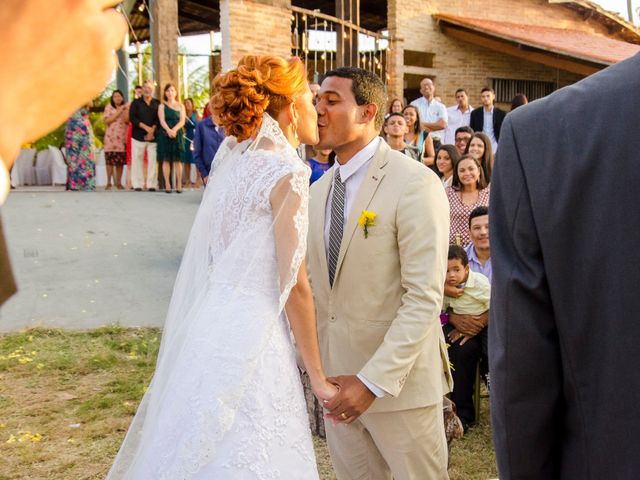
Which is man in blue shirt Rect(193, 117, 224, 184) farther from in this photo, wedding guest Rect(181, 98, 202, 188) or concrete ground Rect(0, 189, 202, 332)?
wedding guest Rect(181, 98, 202, 188)

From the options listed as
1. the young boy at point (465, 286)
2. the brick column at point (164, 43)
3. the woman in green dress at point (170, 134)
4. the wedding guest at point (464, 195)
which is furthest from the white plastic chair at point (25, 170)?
the young boy at point (465, 286)

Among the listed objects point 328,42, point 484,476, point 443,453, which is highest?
point 328,42

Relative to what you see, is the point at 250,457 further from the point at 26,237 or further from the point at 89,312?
the point at 26,237

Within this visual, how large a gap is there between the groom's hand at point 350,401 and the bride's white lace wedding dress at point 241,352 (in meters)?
0.12

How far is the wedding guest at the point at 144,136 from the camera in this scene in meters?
12.0

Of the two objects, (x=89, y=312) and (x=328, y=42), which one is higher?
(x=328, y=42)

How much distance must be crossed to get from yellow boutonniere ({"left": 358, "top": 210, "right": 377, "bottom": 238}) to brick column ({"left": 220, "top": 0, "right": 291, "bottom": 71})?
1007 cm

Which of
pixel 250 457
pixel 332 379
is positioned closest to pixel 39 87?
pixel 250 457

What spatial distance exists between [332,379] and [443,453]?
0.61 meters

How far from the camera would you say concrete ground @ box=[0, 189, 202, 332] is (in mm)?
Result: 7438

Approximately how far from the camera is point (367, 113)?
3215mm

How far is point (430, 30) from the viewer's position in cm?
1789

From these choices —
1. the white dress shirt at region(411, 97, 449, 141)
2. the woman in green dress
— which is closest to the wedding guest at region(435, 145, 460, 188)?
the white dress shirt at region(411, 97, 449, 141)

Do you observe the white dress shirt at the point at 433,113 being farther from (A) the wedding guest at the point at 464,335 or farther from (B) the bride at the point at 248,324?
(B) the bride at the point at 248,324
